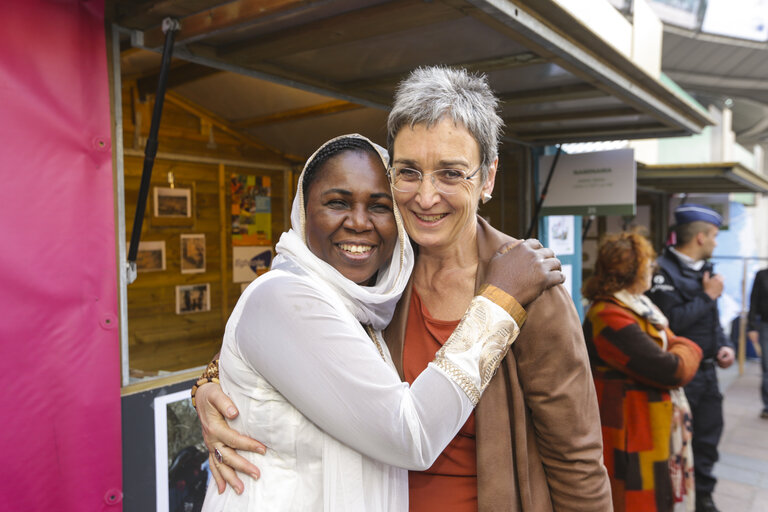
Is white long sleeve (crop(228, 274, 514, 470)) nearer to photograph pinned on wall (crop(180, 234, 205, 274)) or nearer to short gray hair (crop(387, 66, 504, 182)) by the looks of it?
short gray hair (crop(387, 66, 504, 182))

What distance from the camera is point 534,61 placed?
2.63 metres

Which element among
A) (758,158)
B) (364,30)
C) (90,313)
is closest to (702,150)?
(758,158)

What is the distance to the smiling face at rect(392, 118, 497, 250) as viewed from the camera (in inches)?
62.9

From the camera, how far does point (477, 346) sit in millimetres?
1419

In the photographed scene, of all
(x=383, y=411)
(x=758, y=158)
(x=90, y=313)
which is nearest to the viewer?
(x=383, y=411)

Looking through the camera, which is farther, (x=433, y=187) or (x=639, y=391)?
(x=639, y=391)

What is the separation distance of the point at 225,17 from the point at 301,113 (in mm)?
2693

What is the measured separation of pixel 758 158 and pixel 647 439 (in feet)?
89.1

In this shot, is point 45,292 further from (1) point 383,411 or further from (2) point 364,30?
(2) point 364,30

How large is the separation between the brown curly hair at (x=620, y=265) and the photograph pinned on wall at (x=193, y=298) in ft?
12.2

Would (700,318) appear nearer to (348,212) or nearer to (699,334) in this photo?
(699,334)

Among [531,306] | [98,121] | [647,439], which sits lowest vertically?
[647,439]

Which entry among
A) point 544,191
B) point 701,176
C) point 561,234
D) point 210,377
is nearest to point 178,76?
point 210,377

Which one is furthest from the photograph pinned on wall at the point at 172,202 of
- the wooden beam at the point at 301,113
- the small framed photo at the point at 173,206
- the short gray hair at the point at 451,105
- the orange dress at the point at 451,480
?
the orange dress at the point at 451,480
